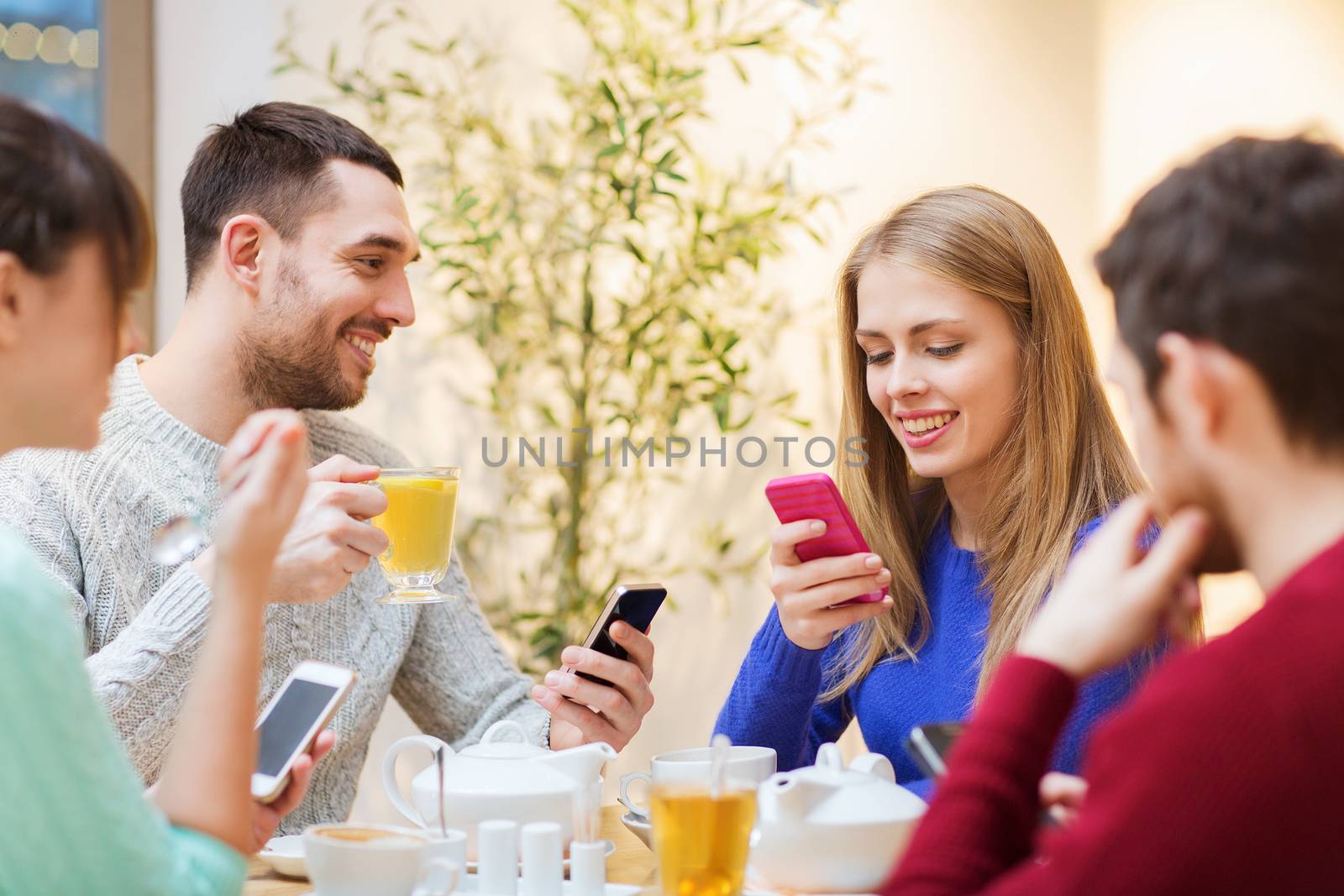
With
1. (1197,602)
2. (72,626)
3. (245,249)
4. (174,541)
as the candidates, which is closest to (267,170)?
(245,249)

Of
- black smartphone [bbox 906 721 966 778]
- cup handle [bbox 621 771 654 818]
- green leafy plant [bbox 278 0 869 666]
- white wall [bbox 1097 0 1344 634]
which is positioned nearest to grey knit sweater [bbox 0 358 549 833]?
cup handle [bbox 621 771 654 818]

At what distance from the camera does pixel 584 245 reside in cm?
329

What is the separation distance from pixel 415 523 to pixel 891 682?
726 millimetres

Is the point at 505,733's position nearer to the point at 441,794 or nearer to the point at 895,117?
the point at 441,794

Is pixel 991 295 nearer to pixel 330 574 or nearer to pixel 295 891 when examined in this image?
pixel 330 574

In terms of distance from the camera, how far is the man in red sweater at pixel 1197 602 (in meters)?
0.84

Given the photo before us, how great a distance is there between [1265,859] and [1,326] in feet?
3.28

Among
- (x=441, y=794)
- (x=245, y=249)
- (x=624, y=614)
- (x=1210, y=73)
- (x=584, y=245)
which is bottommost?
(x=441, y=794)

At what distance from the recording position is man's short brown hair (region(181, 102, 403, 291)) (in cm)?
209

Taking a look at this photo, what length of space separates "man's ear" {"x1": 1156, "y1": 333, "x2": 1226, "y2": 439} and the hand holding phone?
0.72m

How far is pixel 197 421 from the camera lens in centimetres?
199

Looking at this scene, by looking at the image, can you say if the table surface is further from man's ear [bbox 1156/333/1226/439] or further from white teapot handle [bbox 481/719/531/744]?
man's ear [bbox 1156/333/1226/439]

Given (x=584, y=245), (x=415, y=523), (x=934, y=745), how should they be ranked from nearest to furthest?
(x=934, y=745) < (x=415, y=523) < (x=584, y=245)

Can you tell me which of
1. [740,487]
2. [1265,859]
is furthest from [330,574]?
[740,487]
